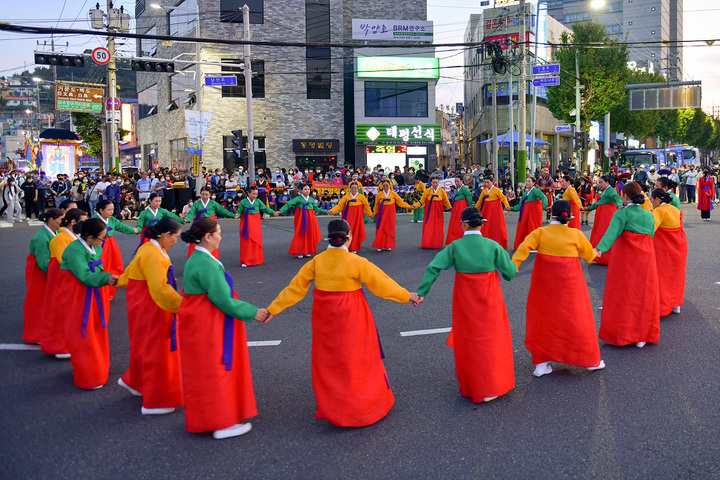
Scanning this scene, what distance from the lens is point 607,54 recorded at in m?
40.2

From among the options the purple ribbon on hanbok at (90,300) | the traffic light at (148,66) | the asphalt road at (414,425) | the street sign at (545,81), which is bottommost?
the asphalt road at (414,425)

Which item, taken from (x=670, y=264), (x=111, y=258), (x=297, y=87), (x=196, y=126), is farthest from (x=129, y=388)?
(x=297, y=87)

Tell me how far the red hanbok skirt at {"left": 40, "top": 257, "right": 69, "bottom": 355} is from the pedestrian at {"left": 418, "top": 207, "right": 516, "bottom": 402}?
12.8ft

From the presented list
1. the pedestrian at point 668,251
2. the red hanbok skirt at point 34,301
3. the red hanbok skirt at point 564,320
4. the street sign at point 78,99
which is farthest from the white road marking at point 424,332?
the street sign at point 78,99

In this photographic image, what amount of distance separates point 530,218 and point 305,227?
4903mm

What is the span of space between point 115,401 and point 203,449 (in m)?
1.40

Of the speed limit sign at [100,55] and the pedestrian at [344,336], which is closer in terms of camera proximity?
the pedestrian at [344,336]

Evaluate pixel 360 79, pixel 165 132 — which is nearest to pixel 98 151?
pixel 165 132

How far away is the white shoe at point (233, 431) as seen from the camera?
4.60 meters

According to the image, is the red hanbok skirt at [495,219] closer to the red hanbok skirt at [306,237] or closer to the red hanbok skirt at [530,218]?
the red hanbok skirt at [530,218]

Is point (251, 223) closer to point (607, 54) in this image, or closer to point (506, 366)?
point (506, 366)

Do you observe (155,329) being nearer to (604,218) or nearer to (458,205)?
(604,218)

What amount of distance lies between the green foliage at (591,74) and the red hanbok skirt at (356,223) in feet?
96.5

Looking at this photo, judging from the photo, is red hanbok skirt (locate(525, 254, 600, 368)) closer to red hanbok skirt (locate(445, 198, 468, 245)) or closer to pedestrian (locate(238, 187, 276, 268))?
pedestrian (locate(238, 187, 276, 268))
